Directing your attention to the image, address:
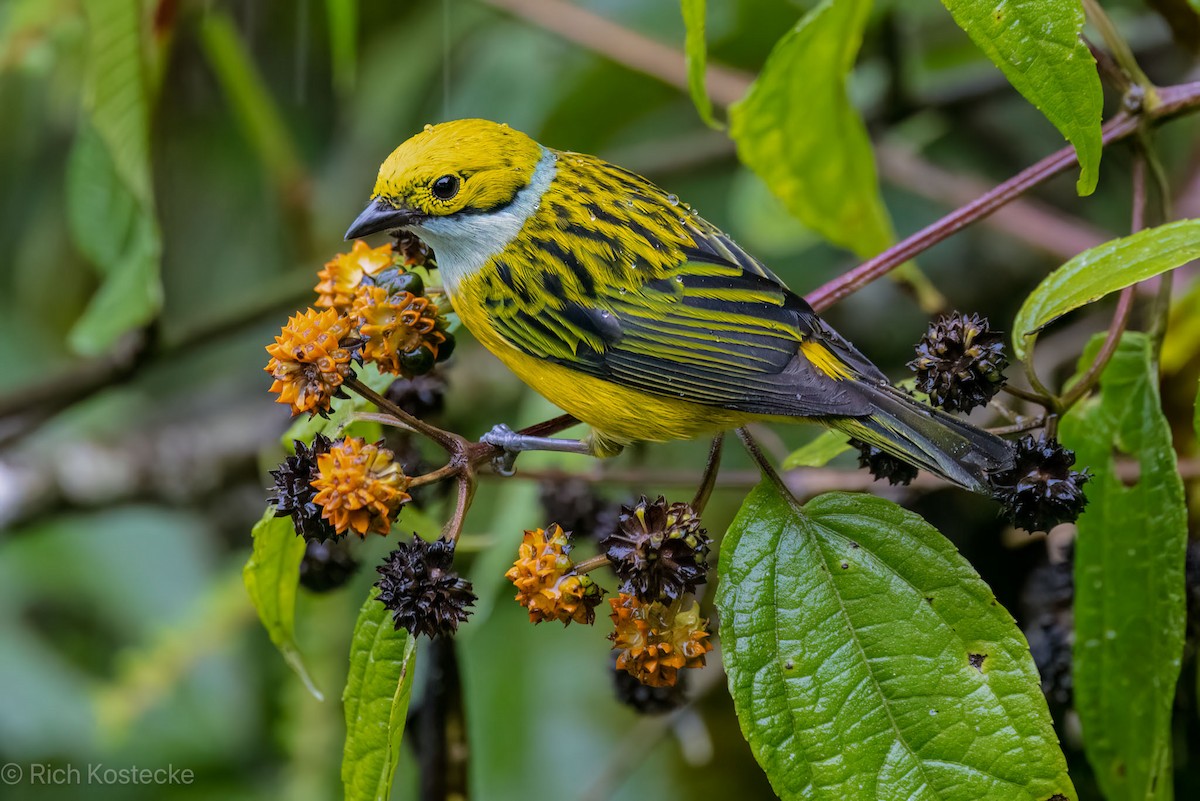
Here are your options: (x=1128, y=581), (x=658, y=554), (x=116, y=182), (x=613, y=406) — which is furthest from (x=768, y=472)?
(x=116, y=182)

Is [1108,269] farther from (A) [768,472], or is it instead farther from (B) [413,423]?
(B) [413,423]

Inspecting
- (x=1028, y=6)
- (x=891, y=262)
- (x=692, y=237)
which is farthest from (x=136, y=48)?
(x=1028, y=6)

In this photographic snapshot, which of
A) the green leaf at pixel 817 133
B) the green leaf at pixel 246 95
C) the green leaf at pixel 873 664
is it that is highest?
the green leaf at pixel 246 95

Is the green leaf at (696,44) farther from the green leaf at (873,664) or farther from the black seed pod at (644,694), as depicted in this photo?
the black seed pod at (644,694)

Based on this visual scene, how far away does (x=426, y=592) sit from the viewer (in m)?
1.29

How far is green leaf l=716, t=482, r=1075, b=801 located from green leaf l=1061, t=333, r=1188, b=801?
316 mm

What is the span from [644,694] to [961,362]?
29.8 inches

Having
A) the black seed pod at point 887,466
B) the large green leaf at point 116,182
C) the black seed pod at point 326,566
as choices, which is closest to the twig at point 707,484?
the black seed pod at point 887,466

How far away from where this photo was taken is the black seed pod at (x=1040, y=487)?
4.28 ft

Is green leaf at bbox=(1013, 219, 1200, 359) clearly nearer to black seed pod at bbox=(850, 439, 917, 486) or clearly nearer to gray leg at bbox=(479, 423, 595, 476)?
black seed pod at bbox=(850, 439, 917, 486)

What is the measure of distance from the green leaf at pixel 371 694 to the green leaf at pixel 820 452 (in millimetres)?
544

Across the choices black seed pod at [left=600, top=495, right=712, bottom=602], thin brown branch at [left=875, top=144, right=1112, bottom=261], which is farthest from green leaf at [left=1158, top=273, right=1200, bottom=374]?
black seed pod at [left=600, top=495, right=712, bottom=602]

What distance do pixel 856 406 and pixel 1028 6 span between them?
525 millimetres

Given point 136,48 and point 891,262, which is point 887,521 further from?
point 136,48
